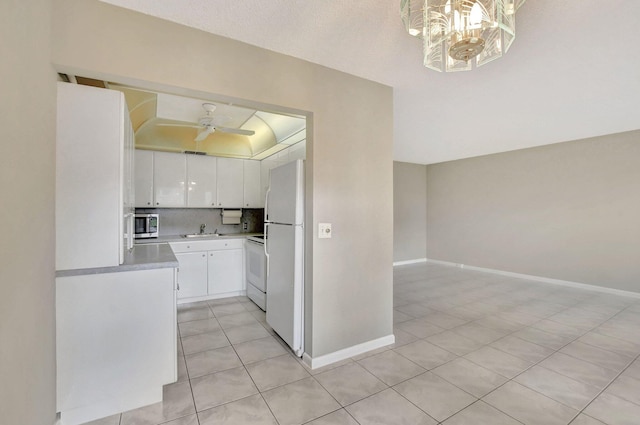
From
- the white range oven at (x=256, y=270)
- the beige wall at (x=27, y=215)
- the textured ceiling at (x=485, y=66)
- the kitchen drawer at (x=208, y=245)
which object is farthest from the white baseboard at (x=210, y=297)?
the textured ceiling at (x=485, y=66)

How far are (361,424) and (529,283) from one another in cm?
501

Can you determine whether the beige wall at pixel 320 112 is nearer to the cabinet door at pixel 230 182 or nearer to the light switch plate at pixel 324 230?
the light switch plate at pixel 324 230

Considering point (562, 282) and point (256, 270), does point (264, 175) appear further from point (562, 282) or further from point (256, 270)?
point (562, 282)

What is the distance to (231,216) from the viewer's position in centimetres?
498

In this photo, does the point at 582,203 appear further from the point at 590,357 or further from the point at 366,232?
the point at 366,232

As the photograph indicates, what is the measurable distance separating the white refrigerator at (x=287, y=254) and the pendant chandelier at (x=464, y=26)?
55.5 inches

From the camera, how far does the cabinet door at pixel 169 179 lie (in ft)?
14.0

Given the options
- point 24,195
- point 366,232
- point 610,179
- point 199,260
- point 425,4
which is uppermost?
point 425,4

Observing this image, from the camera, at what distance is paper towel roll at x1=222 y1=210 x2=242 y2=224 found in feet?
16.2

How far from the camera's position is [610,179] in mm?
4562

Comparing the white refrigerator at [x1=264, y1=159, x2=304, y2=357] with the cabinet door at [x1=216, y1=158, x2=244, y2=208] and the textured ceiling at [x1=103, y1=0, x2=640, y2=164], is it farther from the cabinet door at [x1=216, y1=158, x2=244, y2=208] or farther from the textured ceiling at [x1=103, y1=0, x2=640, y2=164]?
the cabinet door at [x1=216, y1=158, x2=244, y2=208]

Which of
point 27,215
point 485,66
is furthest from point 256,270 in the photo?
point 485,66

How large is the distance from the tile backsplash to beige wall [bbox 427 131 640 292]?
4698mm

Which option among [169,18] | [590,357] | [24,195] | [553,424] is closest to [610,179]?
[590,357]
